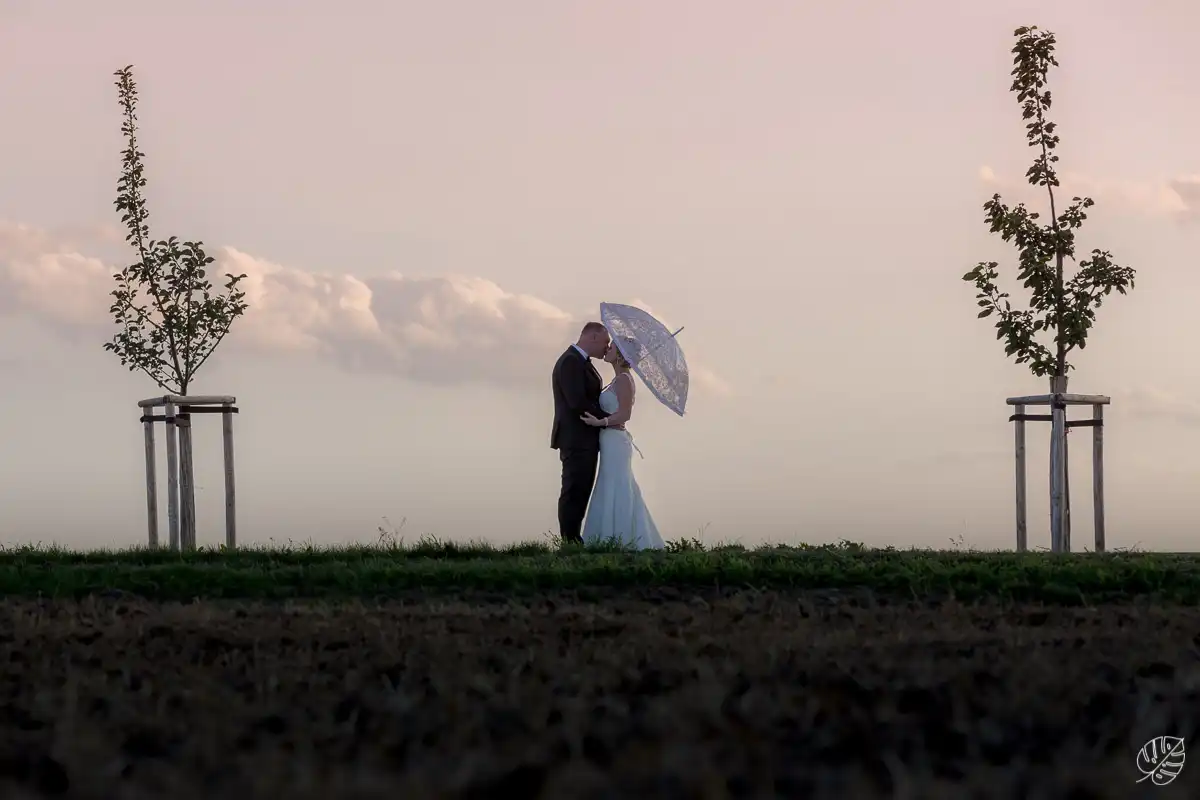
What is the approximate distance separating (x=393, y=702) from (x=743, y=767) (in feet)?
4.37

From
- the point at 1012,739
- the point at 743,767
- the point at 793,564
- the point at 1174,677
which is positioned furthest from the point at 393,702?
the point at 793,564

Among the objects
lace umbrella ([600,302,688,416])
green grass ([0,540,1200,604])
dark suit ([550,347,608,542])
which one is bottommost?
green grass ([0,540,1200,604])

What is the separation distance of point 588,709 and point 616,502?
35.2 ft

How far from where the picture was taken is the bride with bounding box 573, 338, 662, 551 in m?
14.8

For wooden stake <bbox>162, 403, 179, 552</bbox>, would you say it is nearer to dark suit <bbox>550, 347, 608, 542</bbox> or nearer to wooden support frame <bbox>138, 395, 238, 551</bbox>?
wooden support frame <bbox>138, 395, 238, 551</bbox>

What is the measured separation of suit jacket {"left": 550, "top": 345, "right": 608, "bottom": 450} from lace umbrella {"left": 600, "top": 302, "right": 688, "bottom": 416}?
0.53 metres

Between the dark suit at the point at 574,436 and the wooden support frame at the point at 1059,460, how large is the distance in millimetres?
5423

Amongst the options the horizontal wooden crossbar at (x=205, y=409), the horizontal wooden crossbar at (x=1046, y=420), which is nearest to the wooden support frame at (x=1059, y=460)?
the horizontal wooden crossbar at (x=1046, y=420)

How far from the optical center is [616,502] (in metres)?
14.9

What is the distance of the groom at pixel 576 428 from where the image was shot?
15.0m

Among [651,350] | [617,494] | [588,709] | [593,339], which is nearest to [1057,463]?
[651,350]

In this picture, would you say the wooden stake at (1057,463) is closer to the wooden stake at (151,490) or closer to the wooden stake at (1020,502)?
the wooden stake at (1020,502)

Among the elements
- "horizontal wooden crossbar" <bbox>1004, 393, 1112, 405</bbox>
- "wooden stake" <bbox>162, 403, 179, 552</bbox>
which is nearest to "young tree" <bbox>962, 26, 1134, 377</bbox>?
"horizontal wooden crossbar" <bbox>1004, 393, 1112, 405</bbox>

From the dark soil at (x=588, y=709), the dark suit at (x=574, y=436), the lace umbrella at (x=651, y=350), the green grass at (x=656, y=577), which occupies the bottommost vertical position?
the green grass at (x=656, y=577)
